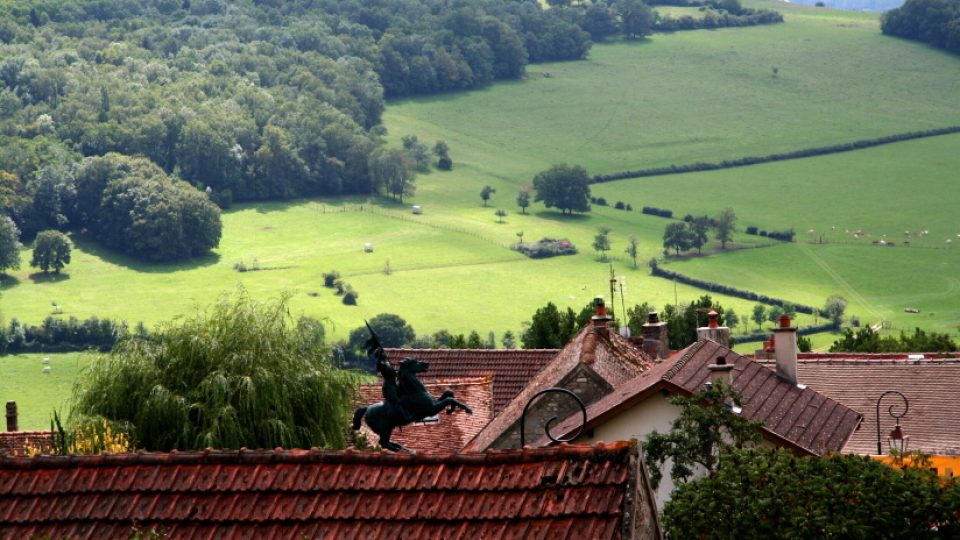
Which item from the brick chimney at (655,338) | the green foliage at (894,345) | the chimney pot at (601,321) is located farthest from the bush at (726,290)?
the chimney pot at (601,321)

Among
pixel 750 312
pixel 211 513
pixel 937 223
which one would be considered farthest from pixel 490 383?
pixel 937 223

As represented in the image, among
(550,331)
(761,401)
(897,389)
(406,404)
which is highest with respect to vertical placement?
(406,404)

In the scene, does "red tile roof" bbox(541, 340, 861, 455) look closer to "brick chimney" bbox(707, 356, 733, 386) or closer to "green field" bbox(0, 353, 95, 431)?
"brick chimney" bbox(707, 356, 733, 386)

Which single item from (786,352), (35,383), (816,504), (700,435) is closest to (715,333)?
(786,352)

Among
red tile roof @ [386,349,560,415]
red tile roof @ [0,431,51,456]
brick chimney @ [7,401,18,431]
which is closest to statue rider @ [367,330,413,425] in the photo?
red tile roof @ [0,431,51,456]

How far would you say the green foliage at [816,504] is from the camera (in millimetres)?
19500

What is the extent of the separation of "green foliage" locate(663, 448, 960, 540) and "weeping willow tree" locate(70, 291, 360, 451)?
16720 millimetres

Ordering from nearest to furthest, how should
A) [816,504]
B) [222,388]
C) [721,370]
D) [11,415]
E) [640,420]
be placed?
[816,504]
[721,370]
[640,420]
[222,388]
[11,415]

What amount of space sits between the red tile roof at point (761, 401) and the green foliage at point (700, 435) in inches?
93.3

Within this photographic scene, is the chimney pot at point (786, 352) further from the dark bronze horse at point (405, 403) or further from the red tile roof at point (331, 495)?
the red tile roof at point (331, 495)

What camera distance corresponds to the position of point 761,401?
A: 103 ft

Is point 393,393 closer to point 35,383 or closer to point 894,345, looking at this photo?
point 894,345

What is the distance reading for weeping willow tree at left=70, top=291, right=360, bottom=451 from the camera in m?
36.6

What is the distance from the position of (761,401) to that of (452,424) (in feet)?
37.4
